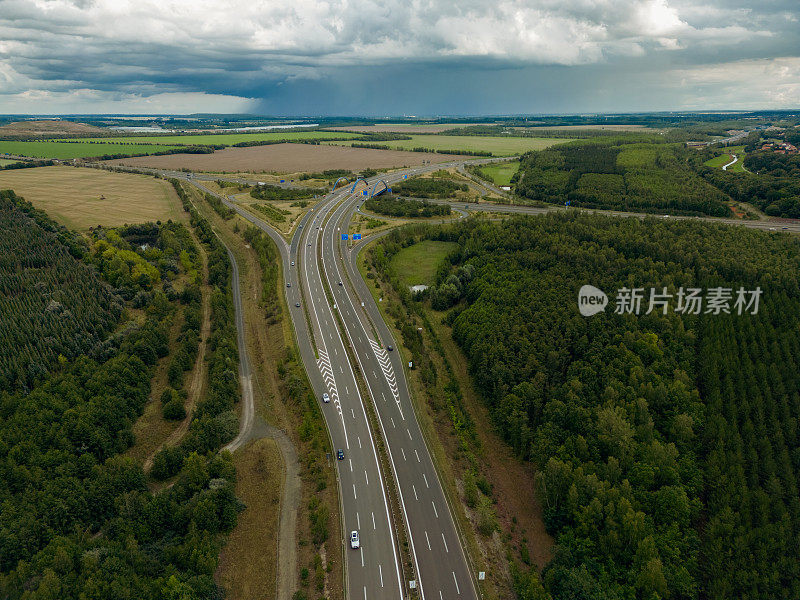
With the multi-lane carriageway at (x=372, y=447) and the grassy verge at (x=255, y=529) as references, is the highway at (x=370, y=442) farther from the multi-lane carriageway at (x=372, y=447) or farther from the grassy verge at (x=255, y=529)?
the grassy verge at (x=255, y=529)

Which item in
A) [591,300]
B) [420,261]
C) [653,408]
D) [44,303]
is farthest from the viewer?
[420,261]

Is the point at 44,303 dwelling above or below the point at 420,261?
above

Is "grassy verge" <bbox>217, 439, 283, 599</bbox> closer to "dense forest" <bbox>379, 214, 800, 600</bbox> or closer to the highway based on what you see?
the highway

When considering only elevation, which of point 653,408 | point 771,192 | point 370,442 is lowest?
point 370,442

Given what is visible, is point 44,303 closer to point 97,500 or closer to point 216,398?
point 216,398

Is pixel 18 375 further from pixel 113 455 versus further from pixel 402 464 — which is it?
pixel 402 464
